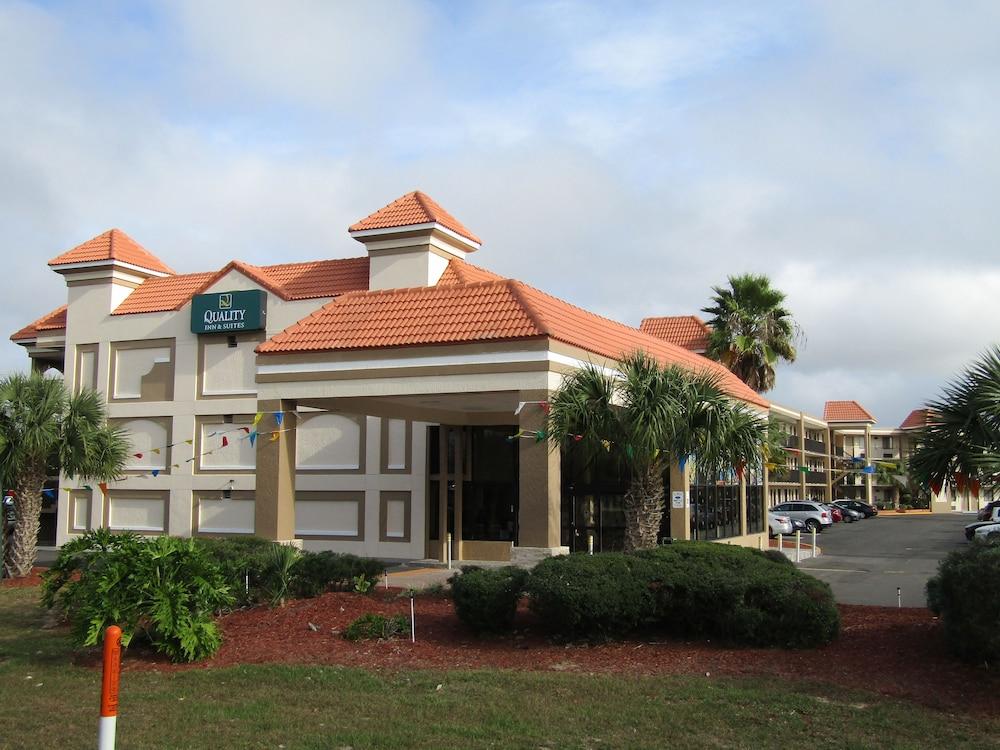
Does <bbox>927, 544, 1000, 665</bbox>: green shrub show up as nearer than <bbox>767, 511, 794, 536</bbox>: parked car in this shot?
Yes

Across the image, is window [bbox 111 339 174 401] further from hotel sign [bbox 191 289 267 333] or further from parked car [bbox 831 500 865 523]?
parked car [bbox 831 500 865 523]

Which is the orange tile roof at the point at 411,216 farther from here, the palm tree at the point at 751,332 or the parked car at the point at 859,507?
the parked car at the point at 859,507

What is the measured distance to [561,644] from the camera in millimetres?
12008

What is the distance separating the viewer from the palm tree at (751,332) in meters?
39.2

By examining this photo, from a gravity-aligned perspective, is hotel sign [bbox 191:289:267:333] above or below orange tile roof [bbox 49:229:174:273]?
below

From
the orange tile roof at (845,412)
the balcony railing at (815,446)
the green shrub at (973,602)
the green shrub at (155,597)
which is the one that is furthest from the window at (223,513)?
the orange tile roof at (845,412)

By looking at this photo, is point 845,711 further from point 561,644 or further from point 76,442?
point 76,442

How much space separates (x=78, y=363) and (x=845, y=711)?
29070mm

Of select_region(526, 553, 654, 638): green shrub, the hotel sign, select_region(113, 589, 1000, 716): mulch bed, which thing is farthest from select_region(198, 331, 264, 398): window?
select_region(526, 553, 654, 638): green shrub

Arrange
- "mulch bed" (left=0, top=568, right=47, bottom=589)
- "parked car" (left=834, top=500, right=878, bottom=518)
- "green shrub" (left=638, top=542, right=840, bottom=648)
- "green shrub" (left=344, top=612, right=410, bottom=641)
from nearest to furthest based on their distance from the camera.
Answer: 1. "green shrub" (left=638, top=542, right=840, bottom=648)
2. "green shrub" (left=344, top=612, right=410, bottom=641)
3. "mulch bed" (left=0, top=568, right=47, bottom=589)
4. "parked car" (left=834, top=500, right=878, bottom=518)

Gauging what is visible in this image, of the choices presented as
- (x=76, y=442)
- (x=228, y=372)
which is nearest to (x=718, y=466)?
(x=76, y=442)

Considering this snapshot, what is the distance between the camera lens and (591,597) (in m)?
11.6

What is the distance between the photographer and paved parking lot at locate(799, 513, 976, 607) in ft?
64.0

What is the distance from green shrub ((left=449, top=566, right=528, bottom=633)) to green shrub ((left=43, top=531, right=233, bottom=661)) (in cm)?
300
